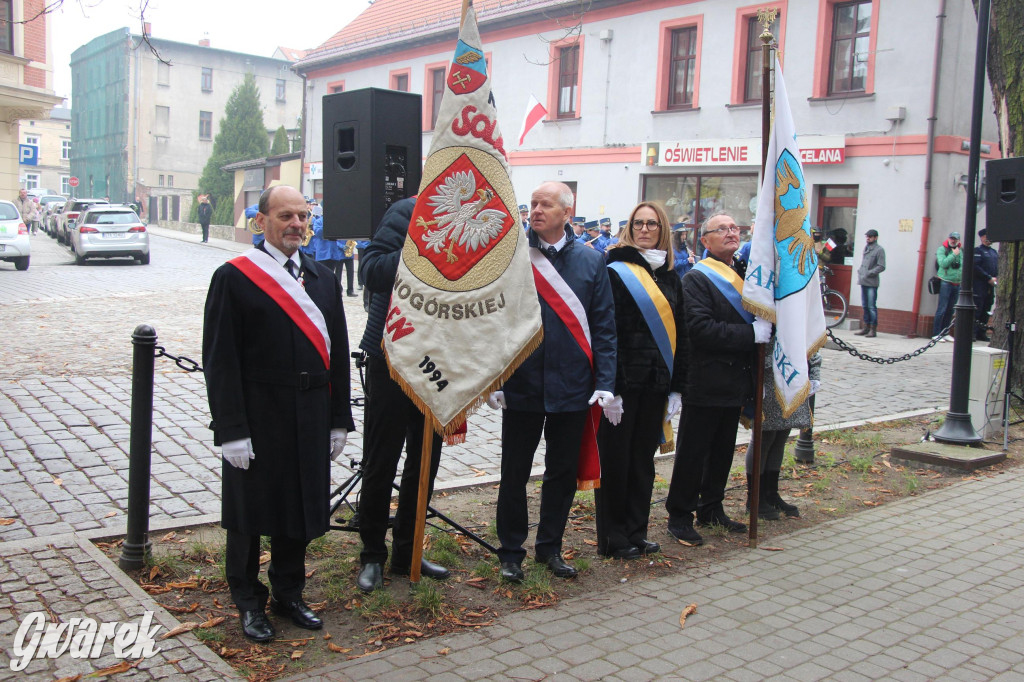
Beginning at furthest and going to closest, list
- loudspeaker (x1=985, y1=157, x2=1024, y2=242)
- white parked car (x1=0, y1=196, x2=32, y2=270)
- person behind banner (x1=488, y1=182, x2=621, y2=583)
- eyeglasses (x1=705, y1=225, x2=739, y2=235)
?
white parked car (x1=0, y1=196, x2=32, y2=270)
loudspeaker (x1=985, y1=157, x2=1024, y2=242)
eyeglasses (x1=705, y1=225, x2=739, y2=235)
person behind banner (x1=488, y1=182, x2=621, y2=583)

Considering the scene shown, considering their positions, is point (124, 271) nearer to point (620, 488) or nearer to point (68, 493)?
point (68, 493)

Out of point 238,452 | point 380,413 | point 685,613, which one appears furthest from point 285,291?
point 685,613

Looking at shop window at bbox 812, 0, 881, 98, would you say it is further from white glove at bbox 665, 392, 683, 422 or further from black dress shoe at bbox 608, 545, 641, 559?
black dress shoe at bbox 608, 545, 641, 559

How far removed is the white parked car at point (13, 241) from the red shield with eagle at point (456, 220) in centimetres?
2038

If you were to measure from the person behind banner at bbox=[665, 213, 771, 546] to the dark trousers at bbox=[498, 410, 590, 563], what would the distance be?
101cm

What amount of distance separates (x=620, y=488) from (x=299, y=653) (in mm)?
2121

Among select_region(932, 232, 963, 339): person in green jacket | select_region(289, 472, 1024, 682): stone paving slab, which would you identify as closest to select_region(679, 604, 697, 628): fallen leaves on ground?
select_region(289, 472, 1024, 682): stone paving slab

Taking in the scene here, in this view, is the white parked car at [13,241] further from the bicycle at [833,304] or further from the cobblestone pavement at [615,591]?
the bicycle at [833,304]

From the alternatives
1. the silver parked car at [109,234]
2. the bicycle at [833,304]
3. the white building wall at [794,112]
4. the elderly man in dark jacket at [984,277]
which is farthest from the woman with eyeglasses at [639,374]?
the silver parked car at [109,234]

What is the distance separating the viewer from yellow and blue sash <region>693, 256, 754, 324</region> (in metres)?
5.75

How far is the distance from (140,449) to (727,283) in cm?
352

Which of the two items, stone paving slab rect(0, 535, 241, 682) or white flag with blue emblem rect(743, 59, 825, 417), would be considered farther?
white flag with blue emblem rect(743, 59, 825, 417)

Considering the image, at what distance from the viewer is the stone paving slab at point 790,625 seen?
3.95 m

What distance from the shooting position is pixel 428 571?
489 centimetres
